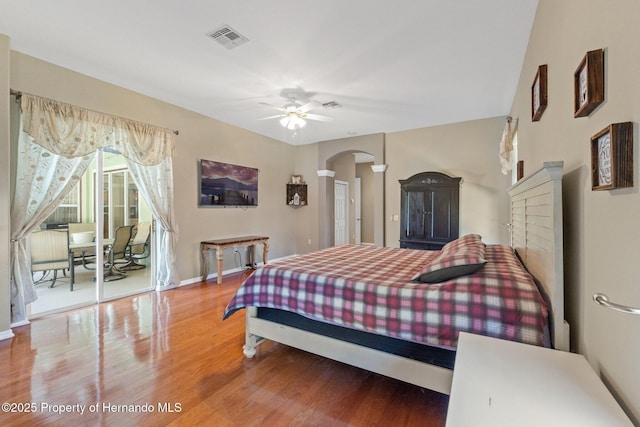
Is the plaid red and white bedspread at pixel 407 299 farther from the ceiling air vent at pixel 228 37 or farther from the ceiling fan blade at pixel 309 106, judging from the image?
the ceiling fan blade at pixel 309 106

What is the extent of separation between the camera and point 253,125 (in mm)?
5250

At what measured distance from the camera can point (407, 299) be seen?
1.70 m

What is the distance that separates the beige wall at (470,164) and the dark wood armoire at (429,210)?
0.38 metres

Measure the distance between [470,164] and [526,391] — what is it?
464 centimetres

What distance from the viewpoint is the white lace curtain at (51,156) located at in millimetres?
2818

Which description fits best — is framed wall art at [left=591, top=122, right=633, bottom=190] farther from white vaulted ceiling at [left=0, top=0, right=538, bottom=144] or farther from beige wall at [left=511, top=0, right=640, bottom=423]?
white vaulted ceiling at [left=0, top=0, right=538, bottom=144]

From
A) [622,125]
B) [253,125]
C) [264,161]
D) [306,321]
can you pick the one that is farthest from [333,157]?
[622,125]

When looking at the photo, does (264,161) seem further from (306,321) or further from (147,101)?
(306,321)

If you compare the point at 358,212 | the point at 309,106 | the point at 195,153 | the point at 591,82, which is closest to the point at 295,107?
the point at 309,106

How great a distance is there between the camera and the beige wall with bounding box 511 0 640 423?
0.83 meters

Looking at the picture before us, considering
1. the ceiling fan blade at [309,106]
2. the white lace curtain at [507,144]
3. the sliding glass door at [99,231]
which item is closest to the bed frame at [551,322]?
the white lace curtain at [507,144]

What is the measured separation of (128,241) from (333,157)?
4.26 metres

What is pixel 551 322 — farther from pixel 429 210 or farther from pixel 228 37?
pixel 429 210

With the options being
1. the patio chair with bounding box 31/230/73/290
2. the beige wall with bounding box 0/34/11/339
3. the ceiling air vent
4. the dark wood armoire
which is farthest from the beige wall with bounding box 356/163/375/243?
the beige wall with bounding box 0/34/11/339
